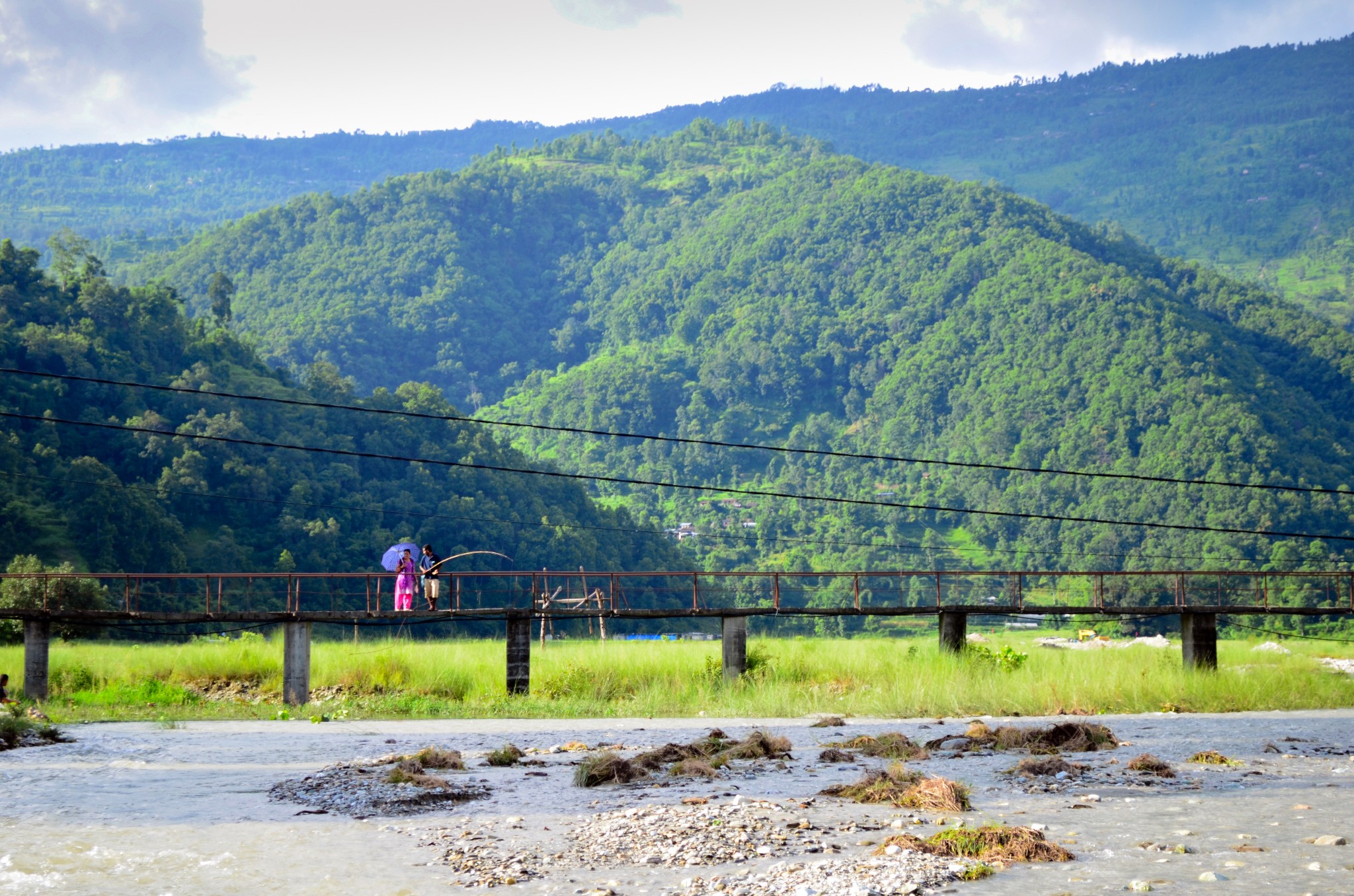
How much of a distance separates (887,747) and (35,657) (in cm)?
2148

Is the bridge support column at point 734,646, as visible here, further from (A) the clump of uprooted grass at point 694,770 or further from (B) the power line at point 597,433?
(A) the clump of uprooted grass at point 694,770

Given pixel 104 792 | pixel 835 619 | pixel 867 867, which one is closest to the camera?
pixel 867 867

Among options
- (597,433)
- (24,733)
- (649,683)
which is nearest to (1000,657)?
(649,683)

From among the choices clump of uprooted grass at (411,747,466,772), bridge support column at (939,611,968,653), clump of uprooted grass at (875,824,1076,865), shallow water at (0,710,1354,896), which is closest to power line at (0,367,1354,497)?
bridge support column at (939,611,968,653)

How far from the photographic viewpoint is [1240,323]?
187 meters

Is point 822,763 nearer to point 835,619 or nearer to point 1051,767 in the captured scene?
point 1051,767

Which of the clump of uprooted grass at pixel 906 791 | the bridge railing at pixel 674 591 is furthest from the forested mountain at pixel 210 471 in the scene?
the clump of uprooted grass at pixel 906 791

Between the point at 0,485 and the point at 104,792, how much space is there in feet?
203

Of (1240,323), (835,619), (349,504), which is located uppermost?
(1240,323)

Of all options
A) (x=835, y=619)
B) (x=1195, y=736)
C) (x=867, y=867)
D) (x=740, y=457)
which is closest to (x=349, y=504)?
(x=835, y=619)

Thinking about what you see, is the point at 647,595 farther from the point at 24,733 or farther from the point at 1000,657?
the point at 24,733

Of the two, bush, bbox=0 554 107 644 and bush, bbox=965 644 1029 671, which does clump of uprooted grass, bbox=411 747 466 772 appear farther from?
bush, bbox=0 554 107 644

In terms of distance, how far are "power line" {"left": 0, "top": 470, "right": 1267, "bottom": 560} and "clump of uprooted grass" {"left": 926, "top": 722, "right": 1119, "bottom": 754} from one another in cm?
6578

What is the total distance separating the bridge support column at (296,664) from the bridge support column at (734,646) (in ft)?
32.0
